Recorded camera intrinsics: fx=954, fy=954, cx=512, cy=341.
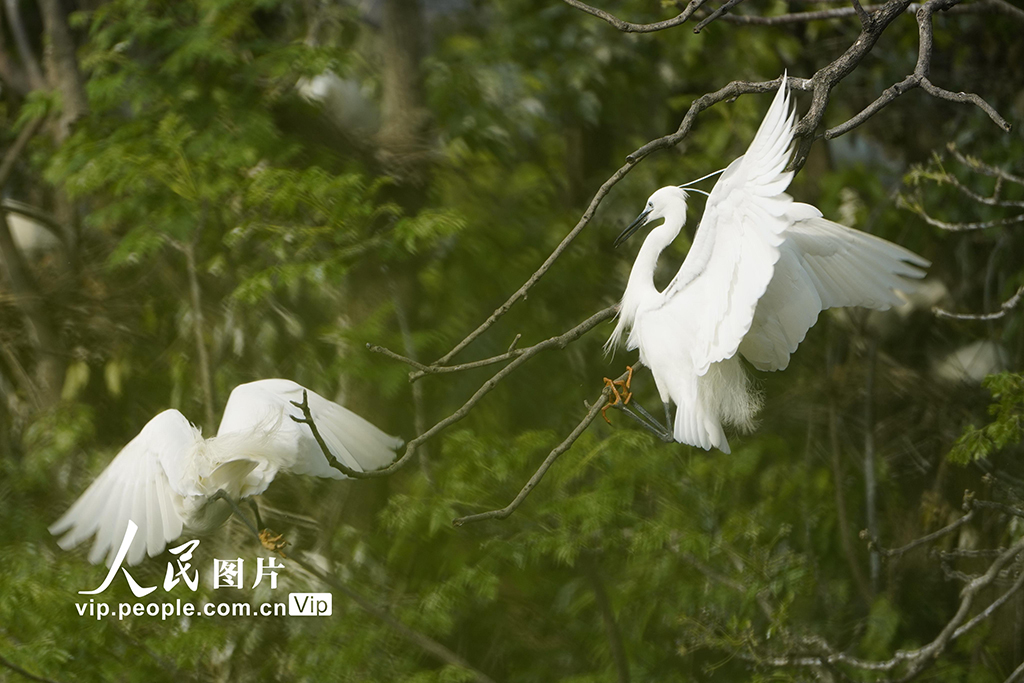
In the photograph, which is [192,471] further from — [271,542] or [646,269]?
[646,269]

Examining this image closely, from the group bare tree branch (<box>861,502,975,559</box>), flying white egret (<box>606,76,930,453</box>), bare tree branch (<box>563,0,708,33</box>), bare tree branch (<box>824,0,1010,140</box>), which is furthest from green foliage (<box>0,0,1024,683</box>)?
bare tree branch (<box>563,0,708,33</box>)

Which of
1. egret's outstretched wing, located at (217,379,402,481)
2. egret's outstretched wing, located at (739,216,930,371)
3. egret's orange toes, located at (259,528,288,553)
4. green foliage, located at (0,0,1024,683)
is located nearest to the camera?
egret's outstretched wing, located at (739,216,930,371)

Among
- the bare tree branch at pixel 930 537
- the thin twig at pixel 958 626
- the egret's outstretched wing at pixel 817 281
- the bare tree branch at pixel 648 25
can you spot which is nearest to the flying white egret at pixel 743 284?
the egret's outstretched wing at pixel 817 281

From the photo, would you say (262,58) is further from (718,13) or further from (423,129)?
(718,13)

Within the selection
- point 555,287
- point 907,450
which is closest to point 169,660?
point 555,287

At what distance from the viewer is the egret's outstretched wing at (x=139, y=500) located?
208 cm

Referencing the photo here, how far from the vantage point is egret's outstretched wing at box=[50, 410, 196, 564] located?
208 cm

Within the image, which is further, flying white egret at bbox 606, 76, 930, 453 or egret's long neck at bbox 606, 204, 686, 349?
egret's long neck at bbox 606, 204, 686, 349

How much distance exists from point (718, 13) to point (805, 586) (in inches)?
85.6

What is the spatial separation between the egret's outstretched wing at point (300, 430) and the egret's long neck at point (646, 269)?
715 mm

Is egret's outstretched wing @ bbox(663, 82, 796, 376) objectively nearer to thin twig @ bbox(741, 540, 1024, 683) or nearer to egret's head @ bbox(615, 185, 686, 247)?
egret's head @ bbox(615, 185, 686, 247)

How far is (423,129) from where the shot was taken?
3.60 m

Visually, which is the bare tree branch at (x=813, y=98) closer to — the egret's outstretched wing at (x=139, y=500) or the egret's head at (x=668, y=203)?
the egret's head at (x=668, y=203)

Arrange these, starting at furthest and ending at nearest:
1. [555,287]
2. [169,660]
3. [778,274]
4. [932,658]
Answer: [555,287]
[169,660]
[932,658]
[778,274]
